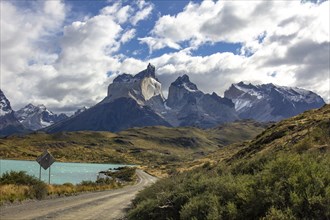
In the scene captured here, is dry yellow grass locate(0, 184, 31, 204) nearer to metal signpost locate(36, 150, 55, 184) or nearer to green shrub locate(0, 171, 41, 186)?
green shrub locate(0, 171, 41, 186)

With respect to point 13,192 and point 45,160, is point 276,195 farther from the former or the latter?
point 45,160

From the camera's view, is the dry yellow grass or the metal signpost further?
the metal signpost

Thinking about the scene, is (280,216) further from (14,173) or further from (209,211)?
(14,173)

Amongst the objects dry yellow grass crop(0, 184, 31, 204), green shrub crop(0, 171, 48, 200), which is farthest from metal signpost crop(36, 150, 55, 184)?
dry yellow grass crop(0, 184, 31, 204)

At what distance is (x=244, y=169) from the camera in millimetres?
16344

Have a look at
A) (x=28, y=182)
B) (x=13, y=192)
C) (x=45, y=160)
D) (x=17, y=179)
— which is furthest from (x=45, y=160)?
(x=13, y=192)

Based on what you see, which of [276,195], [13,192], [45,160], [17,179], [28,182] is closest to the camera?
[276,195]

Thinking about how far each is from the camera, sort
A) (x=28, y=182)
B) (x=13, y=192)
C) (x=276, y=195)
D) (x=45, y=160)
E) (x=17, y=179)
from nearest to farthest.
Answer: (x=276, y=195), (x=13, y=192), (x=17, y=179), (x=28, y=182), (x=45, y=160)

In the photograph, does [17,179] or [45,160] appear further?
[45,160]

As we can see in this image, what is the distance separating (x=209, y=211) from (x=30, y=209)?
17.8 m

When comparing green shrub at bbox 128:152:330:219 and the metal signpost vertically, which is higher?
the metal signpost

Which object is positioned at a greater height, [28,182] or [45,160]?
[45,160]

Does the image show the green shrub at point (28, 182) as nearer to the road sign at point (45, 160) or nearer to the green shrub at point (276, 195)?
the road sign at point (45, 160)

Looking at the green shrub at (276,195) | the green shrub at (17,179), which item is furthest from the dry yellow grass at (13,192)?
the green shrub at (276,195)
